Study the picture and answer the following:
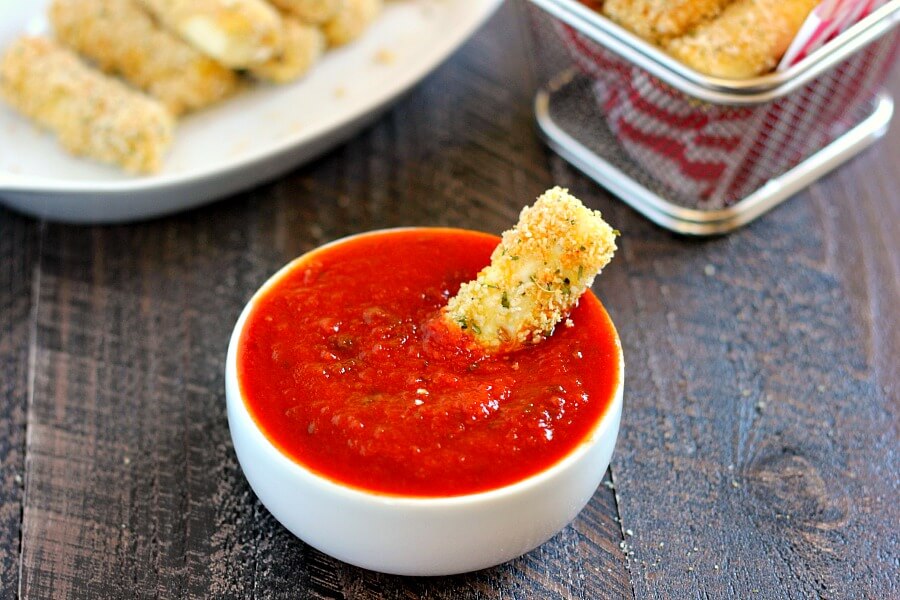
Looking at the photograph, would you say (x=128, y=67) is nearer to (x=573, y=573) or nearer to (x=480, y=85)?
(x=480, y=85)

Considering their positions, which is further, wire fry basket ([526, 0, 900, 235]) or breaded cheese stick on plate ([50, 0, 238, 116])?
breaded cheese stick on plate ([50, 0, 238, 116])

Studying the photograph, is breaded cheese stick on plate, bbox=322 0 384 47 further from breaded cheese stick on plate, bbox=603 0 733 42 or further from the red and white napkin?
the red and white napkin

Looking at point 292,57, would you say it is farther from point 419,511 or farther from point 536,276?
point 419,511

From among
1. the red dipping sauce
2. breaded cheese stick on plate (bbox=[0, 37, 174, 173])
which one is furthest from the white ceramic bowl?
breaded cheese stick on plate (bbox=[0, 37, 174, 173])

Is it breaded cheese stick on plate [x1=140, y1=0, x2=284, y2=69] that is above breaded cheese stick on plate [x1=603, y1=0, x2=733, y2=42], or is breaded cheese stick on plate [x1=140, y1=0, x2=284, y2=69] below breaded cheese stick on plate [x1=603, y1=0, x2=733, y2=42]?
below

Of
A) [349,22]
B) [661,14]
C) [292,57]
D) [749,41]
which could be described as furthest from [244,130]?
[749,41]

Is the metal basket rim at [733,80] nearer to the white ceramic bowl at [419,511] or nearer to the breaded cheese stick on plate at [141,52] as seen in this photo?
the white ceramic bowl at [419,511]
